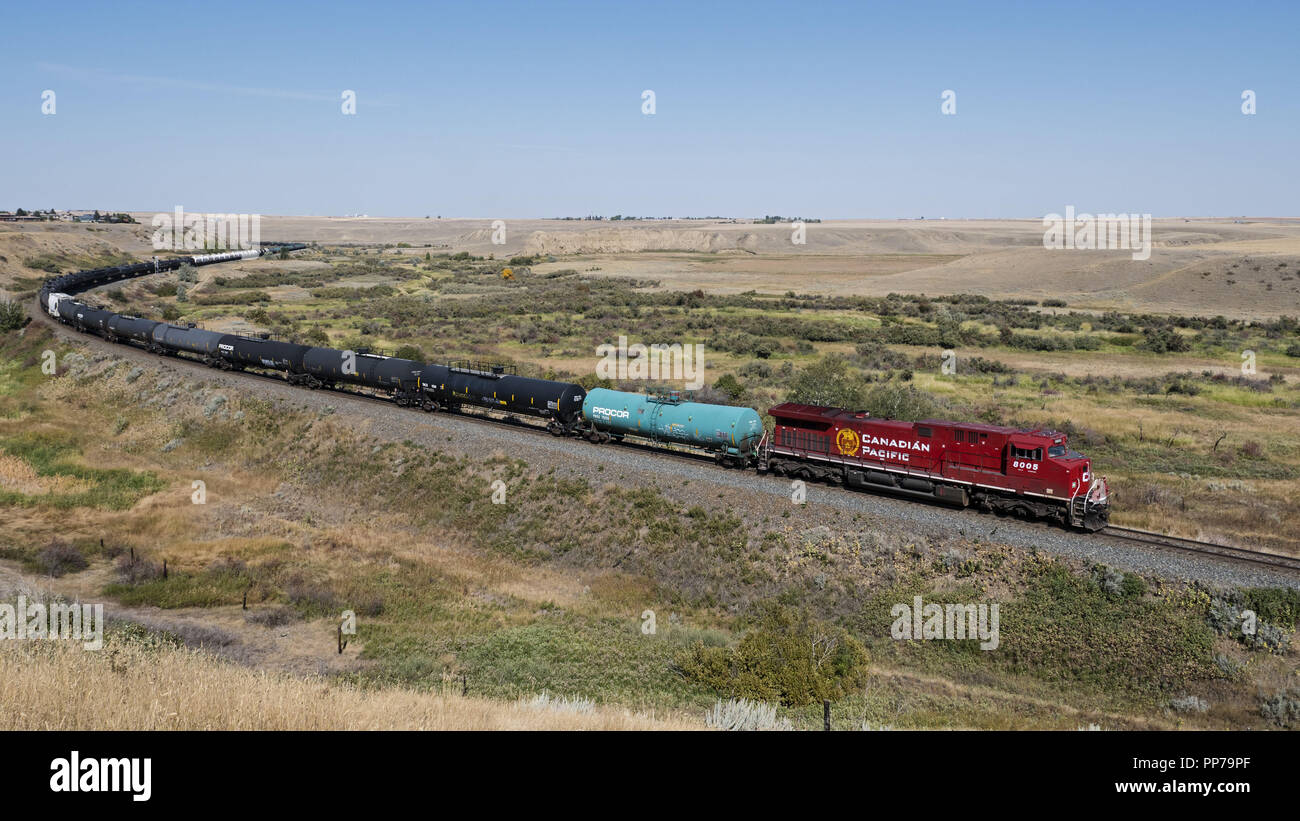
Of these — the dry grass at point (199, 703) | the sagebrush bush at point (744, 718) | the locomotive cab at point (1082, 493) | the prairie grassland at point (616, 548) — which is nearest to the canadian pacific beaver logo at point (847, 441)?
the prairie grassland at point (616, 548)

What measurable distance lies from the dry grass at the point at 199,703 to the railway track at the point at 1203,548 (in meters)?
18.9

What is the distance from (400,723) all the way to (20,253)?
171 m

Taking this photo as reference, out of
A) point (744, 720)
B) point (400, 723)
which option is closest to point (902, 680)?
point (744, 720)

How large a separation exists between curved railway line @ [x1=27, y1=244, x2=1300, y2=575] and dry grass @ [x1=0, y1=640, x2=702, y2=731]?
19.0 metres

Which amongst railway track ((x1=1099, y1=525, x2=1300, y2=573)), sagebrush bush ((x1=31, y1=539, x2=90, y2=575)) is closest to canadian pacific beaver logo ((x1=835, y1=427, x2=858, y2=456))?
railway track ((x1=1099, y1=525, x2=1300, y2=573))

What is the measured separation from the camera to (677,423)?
35.5 m

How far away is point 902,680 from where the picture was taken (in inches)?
879

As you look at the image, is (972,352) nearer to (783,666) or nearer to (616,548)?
(616,548)

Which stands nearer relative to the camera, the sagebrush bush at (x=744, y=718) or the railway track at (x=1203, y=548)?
the sagebrush bush at (x=744, y=718)

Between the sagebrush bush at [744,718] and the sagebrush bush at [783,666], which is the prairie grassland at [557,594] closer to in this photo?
the sagebrush bush at [783,666]

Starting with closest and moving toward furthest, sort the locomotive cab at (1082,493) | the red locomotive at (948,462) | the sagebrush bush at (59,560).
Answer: the locomotive cab at (1082,493), the red locomotive at (948,462), the sagebrush bush at (59,560)

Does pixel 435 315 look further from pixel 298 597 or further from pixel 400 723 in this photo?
pixel 400 723

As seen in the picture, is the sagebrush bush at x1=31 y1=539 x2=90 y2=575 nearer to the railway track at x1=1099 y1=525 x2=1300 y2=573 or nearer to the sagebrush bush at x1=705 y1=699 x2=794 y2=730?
the sagebrush bush at x1=705 y1=699 x2=794 y2=730

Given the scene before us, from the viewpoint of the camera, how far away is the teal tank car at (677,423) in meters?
34.1
